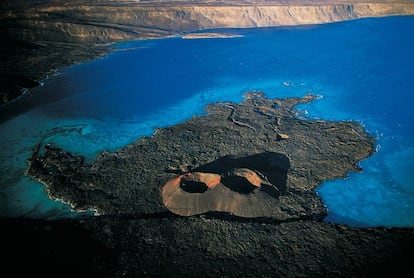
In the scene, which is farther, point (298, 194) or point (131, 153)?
point (131, 153)

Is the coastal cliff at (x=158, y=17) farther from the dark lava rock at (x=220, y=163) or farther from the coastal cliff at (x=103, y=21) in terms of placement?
the dark lava rock at (x=220, y=163)

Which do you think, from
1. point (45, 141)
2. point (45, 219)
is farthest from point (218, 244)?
point (45, 141)

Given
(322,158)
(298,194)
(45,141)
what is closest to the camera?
(298,194)

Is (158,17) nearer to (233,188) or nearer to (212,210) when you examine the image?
(233,188)

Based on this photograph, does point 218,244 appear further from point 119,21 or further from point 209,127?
point 119,21

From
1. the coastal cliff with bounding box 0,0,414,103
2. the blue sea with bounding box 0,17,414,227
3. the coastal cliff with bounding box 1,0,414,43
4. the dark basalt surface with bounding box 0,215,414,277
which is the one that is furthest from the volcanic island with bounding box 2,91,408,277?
the coastal cliff with bounding box 1,0,414,43

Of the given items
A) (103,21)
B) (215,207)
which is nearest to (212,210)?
(215,207)

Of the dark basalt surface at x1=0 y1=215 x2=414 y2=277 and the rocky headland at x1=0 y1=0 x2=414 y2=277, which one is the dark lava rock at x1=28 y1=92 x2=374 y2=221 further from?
the dark basalt surface at x1=0 y1=215 x2=414 y2=277
